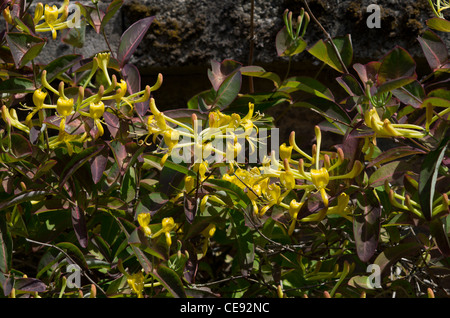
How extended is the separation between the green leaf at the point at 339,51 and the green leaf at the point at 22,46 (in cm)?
57

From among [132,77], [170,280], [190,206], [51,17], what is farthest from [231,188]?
[51,17]

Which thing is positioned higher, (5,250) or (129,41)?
(129,41)

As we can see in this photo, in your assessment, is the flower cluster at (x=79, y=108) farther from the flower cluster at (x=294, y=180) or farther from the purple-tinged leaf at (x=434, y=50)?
the purple-tinged leaf at (x=434, y=50)

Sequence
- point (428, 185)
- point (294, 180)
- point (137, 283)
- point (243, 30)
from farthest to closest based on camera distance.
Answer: point (243, 30)
point (137, 283)
point (294, 180)
point (428, 185)

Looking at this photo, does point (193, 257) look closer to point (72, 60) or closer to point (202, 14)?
point (72, 60)

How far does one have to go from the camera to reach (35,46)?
1082 mm

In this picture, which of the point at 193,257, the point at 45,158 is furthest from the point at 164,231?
the point at 45,158

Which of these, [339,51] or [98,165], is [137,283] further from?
[339,51]

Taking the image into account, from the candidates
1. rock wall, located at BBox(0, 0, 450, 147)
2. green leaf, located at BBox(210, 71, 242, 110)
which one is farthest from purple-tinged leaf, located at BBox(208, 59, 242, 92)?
rock wall, located at BBox(0, 0, 450, 147)

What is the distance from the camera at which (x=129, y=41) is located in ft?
3.87

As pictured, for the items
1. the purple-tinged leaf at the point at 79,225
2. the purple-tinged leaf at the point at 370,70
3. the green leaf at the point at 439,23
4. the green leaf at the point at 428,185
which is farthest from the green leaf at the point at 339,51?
the purple-tinged leaf at the point at 79,225

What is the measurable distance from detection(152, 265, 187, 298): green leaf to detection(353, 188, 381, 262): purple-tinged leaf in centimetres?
32

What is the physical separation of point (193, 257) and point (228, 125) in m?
0.29

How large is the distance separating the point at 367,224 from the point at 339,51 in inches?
15.7
